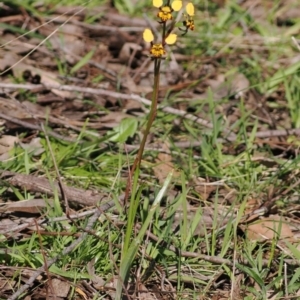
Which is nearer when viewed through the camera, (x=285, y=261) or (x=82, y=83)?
(x=285, y=261)

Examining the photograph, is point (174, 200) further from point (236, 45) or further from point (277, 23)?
point (277, 23)

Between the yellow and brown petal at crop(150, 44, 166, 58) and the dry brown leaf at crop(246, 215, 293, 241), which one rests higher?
the yellow and brown petal at crop(150, 44, 166, 58)

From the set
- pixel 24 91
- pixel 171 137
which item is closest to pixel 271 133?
pixel 171 137

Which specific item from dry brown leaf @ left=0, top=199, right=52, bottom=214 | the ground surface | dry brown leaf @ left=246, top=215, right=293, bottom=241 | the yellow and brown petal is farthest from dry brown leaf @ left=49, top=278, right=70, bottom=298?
the yellow and brown petal

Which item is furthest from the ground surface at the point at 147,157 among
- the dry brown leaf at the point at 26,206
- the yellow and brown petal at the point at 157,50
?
the yellow and brown petal at the point at 157,50

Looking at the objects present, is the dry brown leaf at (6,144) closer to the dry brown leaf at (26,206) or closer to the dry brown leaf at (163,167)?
the dry brown leaf at (26,206)

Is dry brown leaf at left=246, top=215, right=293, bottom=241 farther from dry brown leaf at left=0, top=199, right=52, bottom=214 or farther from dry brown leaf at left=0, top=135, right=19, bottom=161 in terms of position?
dry brown leaf at left=0, top=135, right=19, bottom=161

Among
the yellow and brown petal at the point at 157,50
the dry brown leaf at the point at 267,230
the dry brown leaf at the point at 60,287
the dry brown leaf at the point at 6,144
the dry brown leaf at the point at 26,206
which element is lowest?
the dry brown leaf at the point at 267,230
